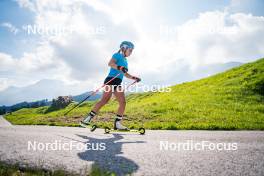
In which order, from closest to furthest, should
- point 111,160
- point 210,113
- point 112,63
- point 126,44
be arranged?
1. point 111,160
2. point 112,63
3. point 126,44
4. point 210,113

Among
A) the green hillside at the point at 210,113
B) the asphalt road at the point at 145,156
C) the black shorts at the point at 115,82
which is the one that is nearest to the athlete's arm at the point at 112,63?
the black shorts at the point at 115,82

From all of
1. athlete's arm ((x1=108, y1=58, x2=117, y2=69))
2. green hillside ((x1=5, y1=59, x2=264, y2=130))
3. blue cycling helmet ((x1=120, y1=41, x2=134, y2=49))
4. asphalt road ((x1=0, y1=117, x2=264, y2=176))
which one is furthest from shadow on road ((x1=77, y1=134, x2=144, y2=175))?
green hillside ((x1=5, y1=59, x2=264, y2=130))

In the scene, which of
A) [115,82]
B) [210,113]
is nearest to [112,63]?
[115,82]

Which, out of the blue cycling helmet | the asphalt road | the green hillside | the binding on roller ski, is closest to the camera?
the asphalt road

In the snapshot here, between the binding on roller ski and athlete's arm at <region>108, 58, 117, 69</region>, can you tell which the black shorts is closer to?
the binding on roller ski

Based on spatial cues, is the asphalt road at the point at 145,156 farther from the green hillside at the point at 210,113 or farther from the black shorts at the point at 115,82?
the green hillside at the point at 210,113

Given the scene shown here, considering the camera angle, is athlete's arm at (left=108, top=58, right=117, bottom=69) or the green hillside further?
the green hillside

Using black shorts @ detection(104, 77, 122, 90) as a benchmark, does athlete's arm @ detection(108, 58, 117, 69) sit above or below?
above

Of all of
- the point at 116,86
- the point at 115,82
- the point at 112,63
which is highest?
the point at 112,63

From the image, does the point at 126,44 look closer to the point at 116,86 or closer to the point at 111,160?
the point at 116,86

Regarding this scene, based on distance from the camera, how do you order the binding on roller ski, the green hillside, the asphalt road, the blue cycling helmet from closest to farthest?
1. the asphalt road
2. the binding on roller ski
3. the blue cycling helmet
4. the green hillside

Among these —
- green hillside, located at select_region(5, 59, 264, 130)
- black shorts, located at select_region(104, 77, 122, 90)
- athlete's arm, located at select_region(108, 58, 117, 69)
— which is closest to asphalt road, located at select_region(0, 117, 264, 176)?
black shorts, located at select_region(104, 77, 122, 90)

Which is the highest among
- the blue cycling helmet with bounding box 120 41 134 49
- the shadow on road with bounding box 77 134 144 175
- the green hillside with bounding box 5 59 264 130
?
the blue cycling helmet with bounding box 120 41 134 49

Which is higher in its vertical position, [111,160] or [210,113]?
[210,113]
